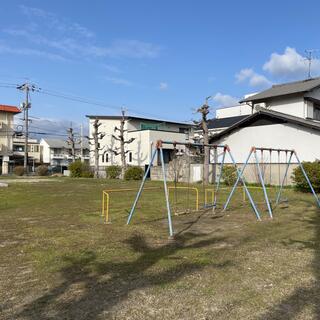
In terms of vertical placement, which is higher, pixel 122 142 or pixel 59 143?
pixel 59 143

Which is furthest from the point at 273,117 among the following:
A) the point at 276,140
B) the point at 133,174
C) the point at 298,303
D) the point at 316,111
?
the point at 298,303

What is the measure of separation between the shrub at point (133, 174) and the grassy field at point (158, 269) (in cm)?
2017

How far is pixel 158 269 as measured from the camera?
5176 mm

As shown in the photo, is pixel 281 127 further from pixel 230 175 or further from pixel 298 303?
pixel 298 303

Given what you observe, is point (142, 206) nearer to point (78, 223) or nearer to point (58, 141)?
point (78, 223)

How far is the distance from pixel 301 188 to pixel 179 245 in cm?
1277

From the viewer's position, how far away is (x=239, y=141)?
24938mm

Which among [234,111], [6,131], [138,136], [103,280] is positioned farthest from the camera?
[6,131]

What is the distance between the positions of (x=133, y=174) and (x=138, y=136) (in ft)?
26.5

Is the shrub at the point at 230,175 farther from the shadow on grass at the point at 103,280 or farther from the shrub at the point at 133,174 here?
the shadow on grass at the point at 103,280

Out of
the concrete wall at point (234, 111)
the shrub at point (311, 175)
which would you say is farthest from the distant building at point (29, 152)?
the shrub at point (311, 175)

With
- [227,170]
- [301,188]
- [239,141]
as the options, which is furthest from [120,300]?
[239,141]

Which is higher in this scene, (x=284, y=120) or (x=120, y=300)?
(x=284, y=120)

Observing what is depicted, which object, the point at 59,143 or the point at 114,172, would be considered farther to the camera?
the point at 59,143
